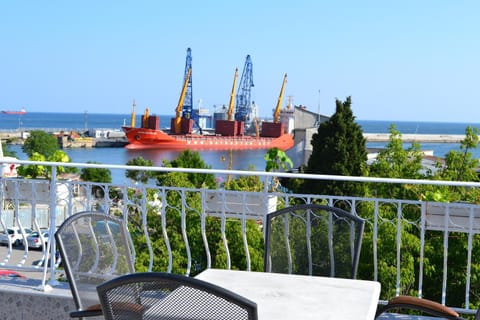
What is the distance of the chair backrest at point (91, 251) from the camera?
244 cm

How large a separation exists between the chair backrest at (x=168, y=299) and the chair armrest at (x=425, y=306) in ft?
3.64

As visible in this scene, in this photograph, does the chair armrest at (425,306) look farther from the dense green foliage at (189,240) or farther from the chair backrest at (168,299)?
the dense green foliage at (189,240)

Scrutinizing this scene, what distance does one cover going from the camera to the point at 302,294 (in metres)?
2.36

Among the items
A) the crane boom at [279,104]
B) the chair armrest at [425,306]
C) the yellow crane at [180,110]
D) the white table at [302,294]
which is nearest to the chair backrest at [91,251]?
the white table at [302,294]

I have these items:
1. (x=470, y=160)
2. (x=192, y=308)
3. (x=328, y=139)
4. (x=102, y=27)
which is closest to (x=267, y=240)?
(x=192, y=308)

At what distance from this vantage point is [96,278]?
8.39ft

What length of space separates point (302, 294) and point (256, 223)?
17.3ft

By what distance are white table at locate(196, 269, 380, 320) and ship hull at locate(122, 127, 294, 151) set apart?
74.4 m

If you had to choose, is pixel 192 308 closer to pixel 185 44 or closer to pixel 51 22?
pixel 51 22

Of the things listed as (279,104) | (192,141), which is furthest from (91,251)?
(279,104)

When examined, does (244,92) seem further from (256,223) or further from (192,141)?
(256,223)

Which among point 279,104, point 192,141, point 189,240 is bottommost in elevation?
point 192,141

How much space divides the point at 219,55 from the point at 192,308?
3841 inches

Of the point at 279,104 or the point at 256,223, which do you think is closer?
the point at 256,223
